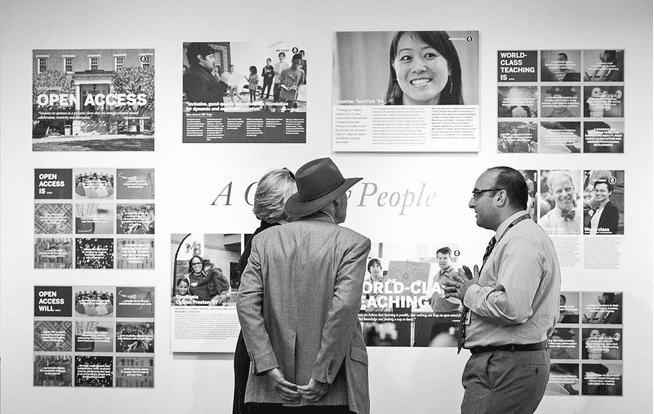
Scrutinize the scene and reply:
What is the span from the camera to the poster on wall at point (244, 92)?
175 inches

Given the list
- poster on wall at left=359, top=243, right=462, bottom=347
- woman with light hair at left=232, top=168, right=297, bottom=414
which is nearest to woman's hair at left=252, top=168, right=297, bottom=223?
woman with light hair at left=232, top=168, right=297, bottom=414

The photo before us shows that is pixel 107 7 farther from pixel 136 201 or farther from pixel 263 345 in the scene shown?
pixel 263 345

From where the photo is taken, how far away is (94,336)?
14.9 ft

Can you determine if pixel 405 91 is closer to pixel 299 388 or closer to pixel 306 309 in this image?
pixel 306 309

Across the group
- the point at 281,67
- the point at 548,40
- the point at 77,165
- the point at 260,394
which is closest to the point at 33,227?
the point at 77,165

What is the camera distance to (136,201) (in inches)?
178

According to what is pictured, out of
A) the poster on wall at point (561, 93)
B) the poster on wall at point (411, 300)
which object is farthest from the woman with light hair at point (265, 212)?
the poster on wall at point (561, 93)

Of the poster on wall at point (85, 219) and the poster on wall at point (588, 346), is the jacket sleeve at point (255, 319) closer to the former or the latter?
the poster on wall at point (85, 219)

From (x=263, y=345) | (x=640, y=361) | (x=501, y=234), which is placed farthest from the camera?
(x=640, y=361)

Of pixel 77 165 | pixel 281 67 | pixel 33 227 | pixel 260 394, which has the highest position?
pixel 281 67

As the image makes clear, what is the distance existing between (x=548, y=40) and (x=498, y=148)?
0.70 meters

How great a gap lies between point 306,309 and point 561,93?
2.36m

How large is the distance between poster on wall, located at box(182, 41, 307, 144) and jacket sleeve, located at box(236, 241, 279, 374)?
1618 mm

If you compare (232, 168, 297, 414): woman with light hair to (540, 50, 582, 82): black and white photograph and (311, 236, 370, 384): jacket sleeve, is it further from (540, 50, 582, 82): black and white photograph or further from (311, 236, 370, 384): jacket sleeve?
(540, 50, 582, 82): black and white photograph
